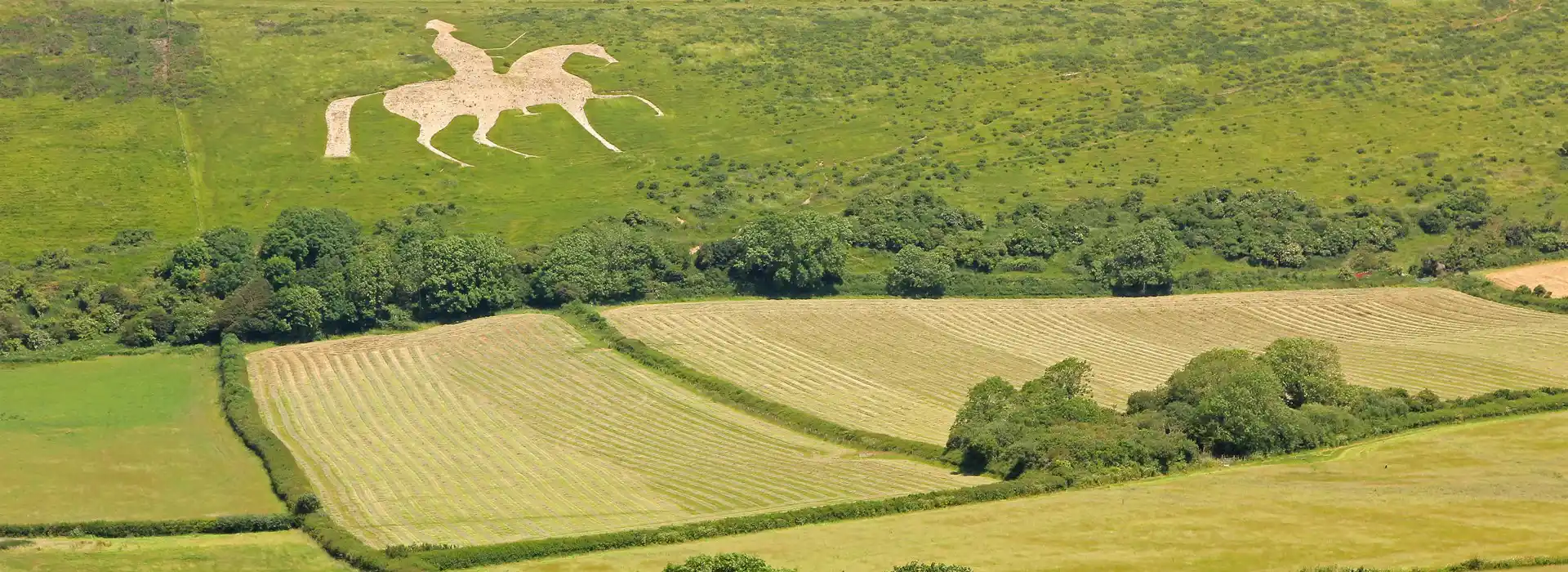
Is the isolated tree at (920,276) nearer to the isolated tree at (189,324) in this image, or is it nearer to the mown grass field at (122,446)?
the isolated tree at (189,324)

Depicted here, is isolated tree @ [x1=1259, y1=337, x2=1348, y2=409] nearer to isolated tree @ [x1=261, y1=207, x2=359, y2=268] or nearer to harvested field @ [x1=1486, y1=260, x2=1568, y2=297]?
harvested field @ [x1=1486, y1=260, x2=1568, y2=297]

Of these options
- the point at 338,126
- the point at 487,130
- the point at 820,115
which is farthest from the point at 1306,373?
the point at 338,126

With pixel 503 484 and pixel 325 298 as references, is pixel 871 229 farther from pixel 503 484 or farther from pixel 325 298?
pixel 503 484

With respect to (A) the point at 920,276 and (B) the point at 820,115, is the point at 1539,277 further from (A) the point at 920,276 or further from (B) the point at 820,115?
Answer: (B) the point at 820,115

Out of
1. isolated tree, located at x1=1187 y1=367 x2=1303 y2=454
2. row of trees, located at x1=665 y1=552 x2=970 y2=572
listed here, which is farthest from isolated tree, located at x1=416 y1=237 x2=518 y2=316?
row of trees, located at x1=665 y1=552 x2=970 y2=572

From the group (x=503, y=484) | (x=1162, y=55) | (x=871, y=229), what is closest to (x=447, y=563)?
(x=503, y=484)

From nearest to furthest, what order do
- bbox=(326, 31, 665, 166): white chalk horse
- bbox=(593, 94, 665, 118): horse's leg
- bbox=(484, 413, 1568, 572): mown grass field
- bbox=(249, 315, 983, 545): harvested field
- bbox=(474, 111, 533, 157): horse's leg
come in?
1. bbox=(484, 413, 1568, 572): mown grass field
2. bbox=(249, 315, 983, 545): harvested field
3. bbox=(474, 111, 533, 157): horse's leg
4. bbox=(326, 31, 665, 166): white chalk horse
5. bbox=(593, 94, 665, 118): horse's leg
